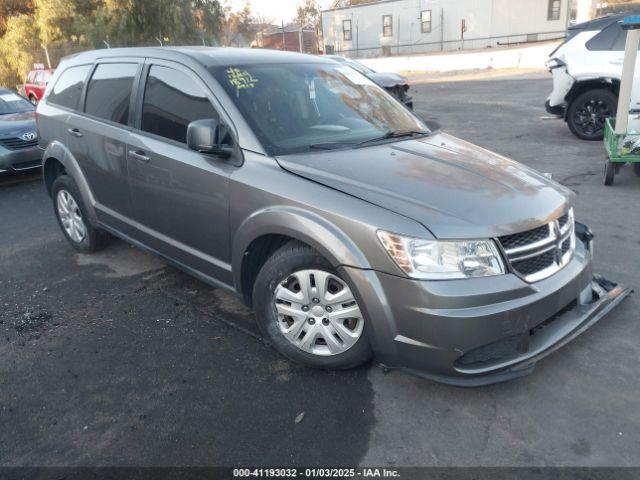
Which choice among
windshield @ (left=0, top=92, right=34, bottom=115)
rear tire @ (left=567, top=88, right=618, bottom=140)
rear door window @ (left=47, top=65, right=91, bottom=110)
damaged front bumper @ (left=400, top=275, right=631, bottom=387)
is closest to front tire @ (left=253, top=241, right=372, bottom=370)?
damaged front bumper @ (left=400, top=275, right=631, bottom=387)

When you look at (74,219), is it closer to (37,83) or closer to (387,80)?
(387,80)

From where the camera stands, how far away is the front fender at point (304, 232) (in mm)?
2795

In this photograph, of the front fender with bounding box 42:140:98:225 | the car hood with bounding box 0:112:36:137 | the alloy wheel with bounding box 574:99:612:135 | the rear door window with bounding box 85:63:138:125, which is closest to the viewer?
the rear door window with bounding box 85:63:138:125

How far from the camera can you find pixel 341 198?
2863 millimetres

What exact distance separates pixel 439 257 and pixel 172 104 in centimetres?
225

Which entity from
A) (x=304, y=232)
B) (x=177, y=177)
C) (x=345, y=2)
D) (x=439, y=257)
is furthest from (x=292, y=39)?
(x=439, y=257)

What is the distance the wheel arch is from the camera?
111 inches

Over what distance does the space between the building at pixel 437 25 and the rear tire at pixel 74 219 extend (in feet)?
119

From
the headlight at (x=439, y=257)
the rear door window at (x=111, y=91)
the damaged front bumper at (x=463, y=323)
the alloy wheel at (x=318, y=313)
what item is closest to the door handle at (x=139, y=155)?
the rear door window at (x=111, y=91)

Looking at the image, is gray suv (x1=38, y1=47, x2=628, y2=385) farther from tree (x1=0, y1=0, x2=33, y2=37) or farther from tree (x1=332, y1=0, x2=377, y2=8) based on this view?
tree (x1=332, y1=0, x2=377, y2=8)

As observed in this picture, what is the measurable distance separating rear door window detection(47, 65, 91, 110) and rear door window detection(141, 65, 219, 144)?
4.15 feet

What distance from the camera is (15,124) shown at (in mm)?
8766

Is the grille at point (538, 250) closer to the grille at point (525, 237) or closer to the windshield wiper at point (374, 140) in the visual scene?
the grille at point (525, 237)

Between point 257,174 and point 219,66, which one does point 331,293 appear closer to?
point 257,174
